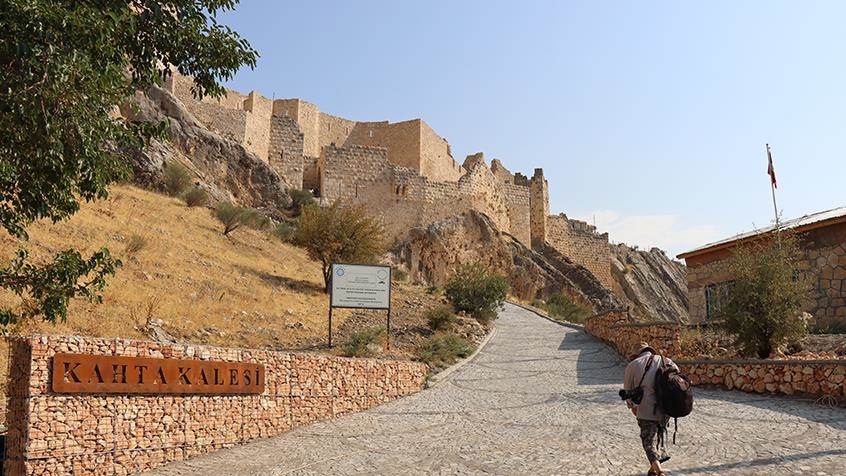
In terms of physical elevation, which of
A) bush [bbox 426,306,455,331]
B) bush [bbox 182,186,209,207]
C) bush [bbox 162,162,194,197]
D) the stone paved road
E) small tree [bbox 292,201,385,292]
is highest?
bush [bbox 162,162,194,197]

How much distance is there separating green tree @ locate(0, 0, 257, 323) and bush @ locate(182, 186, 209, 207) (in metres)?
17.2

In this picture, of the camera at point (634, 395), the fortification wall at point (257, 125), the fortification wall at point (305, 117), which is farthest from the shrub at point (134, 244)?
the fortification wall at point (305, 117)

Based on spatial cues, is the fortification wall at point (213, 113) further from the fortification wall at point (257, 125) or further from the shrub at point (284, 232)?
the shrub at point (284, 232)

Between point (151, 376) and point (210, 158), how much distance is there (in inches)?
900

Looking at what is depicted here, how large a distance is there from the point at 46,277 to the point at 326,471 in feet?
11.9

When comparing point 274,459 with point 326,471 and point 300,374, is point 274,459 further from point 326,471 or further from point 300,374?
point 300,374

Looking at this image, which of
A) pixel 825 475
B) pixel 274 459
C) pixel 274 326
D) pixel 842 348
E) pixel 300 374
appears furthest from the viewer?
pixel 274 326

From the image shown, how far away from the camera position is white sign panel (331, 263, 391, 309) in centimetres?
1462

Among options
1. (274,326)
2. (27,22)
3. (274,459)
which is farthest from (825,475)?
(274,326)

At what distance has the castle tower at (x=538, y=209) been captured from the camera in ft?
138

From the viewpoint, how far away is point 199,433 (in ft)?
26.9

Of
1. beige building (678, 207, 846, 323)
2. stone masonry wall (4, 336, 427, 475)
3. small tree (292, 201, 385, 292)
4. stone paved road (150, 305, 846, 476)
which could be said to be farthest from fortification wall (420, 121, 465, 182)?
stone masonry wall (4, 336, 427, 475)

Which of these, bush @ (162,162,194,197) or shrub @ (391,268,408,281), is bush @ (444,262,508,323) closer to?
shrub @ (391,268,408,281)

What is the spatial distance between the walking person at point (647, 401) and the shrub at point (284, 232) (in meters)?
20.1
